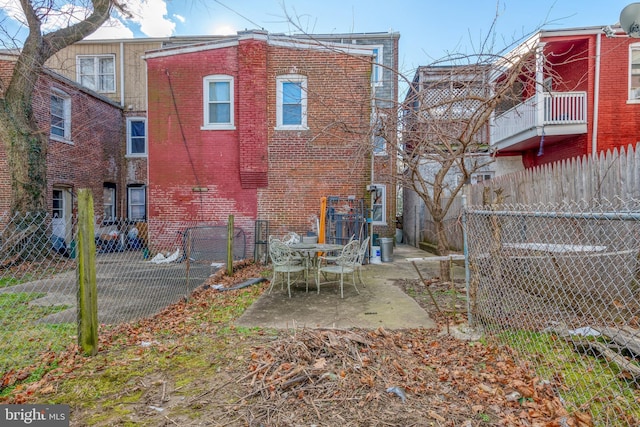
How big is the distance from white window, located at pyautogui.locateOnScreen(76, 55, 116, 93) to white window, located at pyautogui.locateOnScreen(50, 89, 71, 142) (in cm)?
472

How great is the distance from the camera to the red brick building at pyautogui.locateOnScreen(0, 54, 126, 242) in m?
11.3

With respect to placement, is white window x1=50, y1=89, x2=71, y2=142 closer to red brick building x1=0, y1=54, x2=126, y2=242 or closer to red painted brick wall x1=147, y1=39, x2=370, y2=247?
red brick building x1=0, y1=54, x2=126, y2=242

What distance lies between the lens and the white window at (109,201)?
14133mm

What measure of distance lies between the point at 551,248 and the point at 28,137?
42.1 feet

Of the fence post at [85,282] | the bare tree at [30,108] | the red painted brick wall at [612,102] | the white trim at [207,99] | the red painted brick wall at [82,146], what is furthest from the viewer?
the red painted brick wall at [82,146]

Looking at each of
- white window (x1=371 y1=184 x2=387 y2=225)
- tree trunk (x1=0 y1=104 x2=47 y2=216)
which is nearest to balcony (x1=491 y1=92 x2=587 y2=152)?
white window (x1=371 y1=184 x2=387 y2=225)

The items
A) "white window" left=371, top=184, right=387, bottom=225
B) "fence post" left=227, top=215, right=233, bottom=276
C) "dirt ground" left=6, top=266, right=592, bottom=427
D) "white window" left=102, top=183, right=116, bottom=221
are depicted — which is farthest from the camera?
"white window" left=371, top=184, right=387, bottom=225

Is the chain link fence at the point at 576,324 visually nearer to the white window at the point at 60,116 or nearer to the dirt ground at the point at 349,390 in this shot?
the dirt ground at the point at 349,390

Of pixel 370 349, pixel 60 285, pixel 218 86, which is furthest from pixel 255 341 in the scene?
pixel 218 86

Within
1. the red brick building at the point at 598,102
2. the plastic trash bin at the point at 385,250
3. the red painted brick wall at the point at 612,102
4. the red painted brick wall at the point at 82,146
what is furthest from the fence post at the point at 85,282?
the red painted brick wall at the point at 612,102

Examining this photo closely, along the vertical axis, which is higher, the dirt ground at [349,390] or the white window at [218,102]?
the white window at [218,102]

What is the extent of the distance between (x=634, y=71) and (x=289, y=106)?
35.7 feet

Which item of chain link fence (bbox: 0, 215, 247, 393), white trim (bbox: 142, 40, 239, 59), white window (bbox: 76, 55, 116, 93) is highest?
white window (bbox: 76, 55, 116, 93)

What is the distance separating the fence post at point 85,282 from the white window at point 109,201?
12456 millimetres
